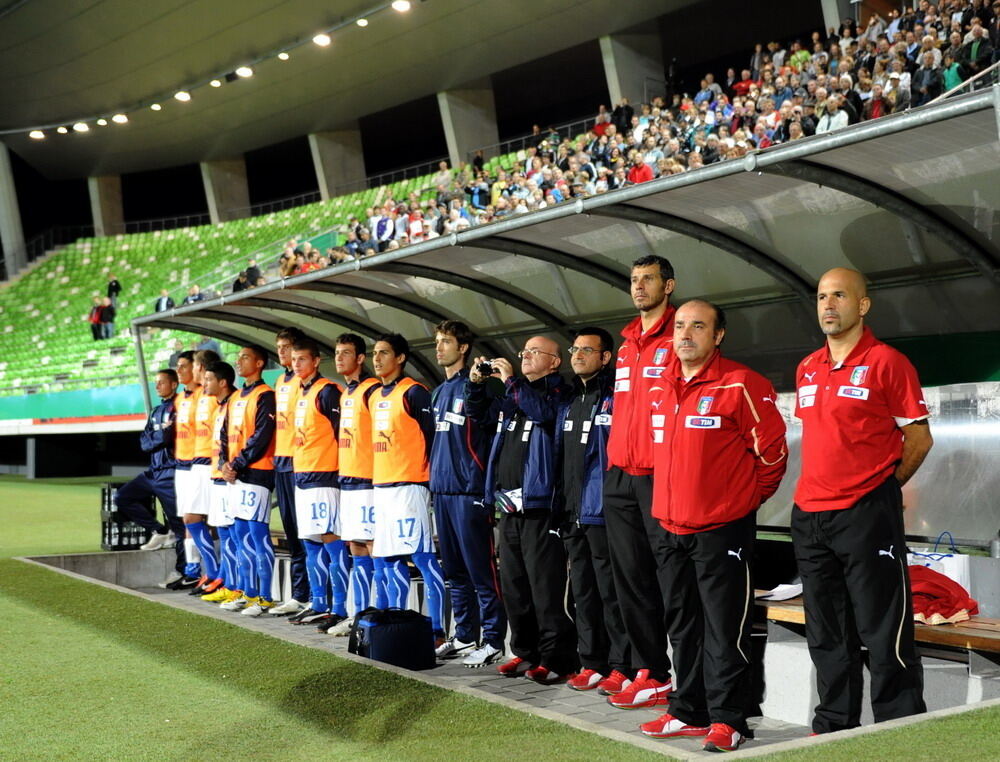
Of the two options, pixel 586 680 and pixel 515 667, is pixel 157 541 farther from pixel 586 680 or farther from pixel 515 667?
pixel 586 680

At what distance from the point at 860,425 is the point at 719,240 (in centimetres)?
284

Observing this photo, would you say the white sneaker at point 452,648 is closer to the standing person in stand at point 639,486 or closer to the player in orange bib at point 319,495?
the player in orange bib at point 319,495

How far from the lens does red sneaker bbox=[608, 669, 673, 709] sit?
17.1ft

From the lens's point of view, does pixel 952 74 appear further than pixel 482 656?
Yes

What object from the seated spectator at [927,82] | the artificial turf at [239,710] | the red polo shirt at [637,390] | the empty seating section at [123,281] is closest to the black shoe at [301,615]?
the artificial turf at [239,710]

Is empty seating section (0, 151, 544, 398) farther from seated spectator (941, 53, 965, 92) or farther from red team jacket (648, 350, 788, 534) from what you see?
red team jacket (648, 350, 788, 534)

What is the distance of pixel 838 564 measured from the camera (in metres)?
4.34

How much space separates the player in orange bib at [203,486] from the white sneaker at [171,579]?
0.72 m

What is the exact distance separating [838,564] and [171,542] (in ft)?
27.1

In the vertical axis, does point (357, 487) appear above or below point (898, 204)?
below

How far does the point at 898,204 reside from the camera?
5922mm

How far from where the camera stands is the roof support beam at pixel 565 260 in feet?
25.3

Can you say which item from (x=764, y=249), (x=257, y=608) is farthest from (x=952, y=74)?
(x=257, y=608)

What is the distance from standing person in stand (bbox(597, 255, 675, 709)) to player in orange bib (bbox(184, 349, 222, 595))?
510 centimetres
